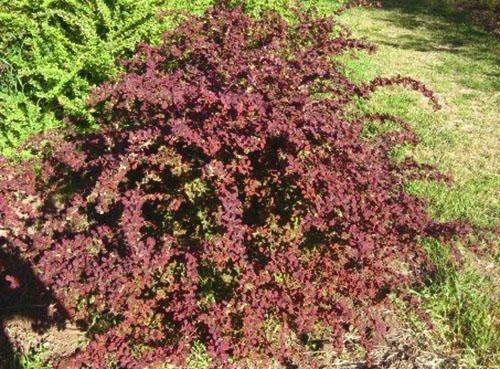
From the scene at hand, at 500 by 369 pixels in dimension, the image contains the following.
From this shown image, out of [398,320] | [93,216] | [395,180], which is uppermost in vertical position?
[395,180]

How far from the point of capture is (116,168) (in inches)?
107

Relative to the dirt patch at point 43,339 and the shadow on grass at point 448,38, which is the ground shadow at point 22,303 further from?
the shadow on grass at point 448,38

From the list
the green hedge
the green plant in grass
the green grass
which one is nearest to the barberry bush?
the green plant in grass

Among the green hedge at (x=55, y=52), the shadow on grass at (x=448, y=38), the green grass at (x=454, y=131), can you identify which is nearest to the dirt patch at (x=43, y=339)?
the green hedge at (x=55, y=52)

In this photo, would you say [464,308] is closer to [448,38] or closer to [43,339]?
[43,339]

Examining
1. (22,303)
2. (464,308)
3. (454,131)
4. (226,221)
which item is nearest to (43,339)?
(22,303)

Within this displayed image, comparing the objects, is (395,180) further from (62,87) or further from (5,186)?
(62,87)

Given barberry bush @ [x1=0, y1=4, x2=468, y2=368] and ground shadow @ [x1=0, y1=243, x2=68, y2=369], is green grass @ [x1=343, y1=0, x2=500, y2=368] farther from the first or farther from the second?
ground shadow @ [x1=0, y1=243, x2=68, y2=369]

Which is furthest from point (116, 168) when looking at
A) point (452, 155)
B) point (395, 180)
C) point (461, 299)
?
point (452, 155)

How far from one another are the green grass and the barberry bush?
0.51 metres

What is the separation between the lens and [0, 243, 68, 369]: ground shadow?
121 inches

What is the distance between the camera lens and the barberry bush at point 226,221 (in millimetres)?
2736

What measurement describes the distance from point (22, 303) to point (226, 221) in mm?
1618

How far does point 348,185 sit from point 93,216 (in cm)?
194
